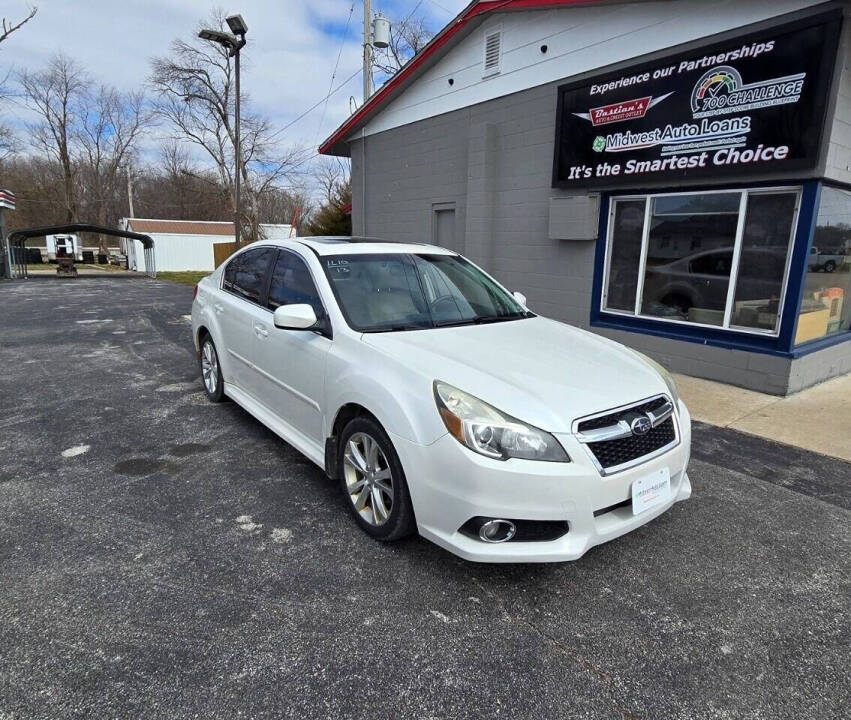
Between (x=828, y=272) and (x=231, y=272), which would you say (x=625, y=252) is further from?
(x=231, y=272)

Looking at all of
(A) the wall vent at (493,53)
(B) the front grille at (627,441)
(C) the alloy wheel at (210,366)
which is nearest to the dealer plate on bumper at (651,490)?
(B) the front grille at (627,441)

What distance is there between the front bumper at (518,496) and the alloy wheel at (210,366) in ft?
10.7

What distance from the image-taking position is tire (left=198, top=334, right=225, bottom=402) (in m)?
5.09

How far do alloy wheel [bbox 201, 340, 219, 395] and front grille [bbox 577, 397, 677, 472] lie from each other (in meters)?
3.76

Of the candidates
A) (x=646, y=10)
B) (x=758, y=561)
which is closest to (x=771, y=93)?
(x=646, y=10)

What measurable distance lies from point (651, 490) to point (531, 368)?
82 cm

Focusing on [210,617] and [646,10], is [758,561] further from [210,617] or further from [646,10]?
[646,10]

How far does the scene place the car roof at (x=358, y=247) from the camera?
3832 millimetres

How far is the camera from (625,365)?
10.1 ft

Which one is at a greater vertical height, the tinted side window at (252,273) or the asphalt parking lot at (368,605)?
the tinted side window at (252,273)

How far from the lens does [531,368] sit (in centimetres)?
281

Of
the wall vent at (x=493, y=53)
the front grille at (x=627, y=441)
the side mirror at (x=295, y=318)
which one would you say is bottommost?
the front grille at (x=627, y=441)

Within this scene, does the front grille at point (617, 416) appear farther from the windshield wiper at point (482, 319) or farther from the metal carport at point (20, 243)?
the metal carport at point (20, 243)

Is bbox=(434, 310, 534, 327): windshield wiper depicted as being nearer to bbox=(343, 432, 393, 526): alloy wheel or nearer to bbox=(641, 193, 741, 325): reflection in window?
bbox=(343, 432, 393, 526): alloy wheel
